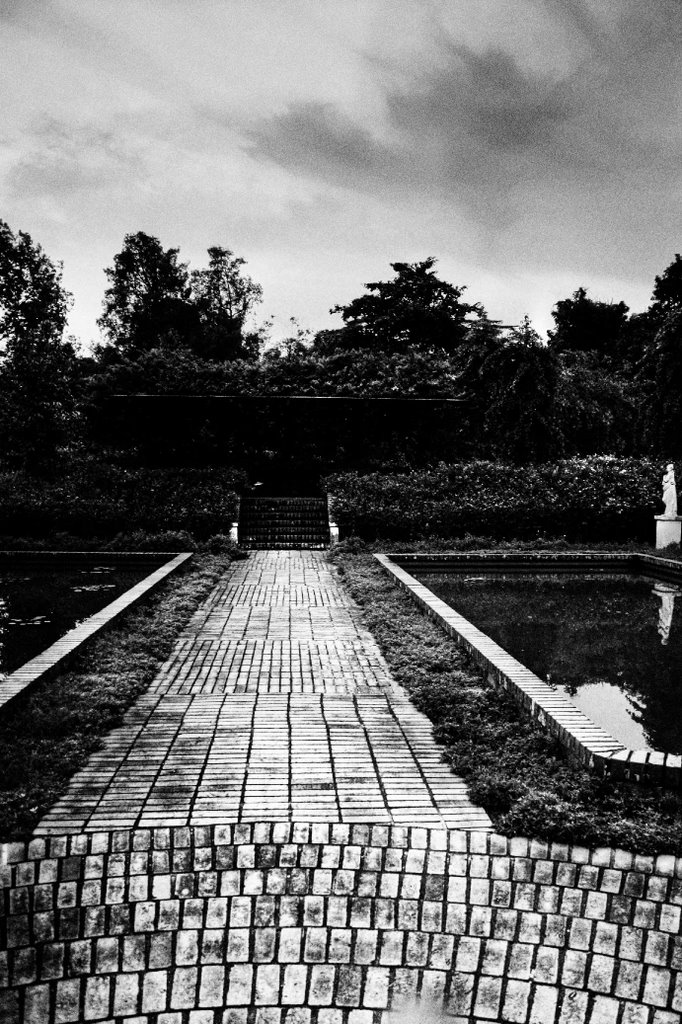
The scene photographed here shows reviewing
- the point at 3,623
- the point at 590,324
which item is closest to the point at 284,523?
the point at 3,623

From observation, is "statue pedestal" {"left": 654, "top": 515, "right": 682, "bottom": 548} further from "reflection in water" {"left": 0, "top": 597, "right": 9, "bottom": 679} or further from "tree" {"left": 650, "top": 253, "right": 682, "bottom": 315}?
"tree" {"left": 650, "top": 253, "right": 682, "bottom": 315}

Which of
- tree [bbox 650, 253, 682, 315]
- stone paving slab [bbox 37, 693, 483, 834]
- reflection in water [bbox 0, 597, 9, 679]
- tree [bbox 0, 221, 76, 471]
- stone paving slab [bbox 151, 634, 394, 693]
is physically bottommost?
reflection in water [bbox 0, 597, 9, 679]

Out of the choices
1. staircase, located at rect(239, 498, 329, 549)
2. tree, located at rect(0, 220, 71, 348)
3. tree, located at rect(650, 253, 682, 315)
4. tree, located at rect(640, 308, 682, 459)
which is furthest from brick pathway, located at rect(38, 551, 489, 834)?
tree, located at rect(650, 253, 682, 315)

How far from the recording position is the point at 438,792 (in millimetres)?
3857

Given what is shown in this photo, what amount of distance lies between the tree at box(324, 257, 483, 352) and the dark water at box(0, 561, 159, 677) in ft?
82.0

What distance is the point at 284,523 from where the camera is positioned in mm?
16328

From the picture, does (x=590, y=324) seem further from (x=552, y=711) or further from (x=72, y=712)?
(x=72, y=712)

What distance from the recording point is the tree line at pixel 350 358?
727 inches

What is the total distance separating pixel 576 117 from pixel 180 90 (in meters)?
5.73

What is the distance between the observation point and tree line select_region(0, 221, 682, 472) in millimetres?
18469

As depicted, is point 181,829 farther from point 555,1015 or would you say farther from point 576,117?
point 576,117

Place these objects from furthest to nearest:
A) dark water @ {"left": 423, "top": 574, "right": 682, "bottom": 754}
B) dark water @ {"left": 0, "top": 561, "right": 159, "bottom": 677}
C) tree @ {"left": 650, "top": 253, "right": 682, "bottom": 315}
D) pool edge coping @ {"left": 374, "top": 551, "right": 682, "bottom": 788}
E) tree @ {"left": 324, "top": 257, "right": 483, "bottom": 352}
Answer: tree @ {"left": 650, "top": 253, "right": 682, "bottom": 315}, tree @ {"left": 324, "top": 257, "right": 483, "bottom": 352}, dark water @ {"left": 0, "top": 561, "right": 159, "bottom": 677}, dark water @ {"left": 423, "top": 574, "right": 682, "bottom": 754}, pool edge coping @ {"left": 374, "top": 551, "right": 682, "bottom": 788}

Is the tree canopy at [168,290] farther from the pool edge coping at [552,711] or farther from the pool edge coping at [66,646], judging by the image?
the pool edge coping at [552,711]

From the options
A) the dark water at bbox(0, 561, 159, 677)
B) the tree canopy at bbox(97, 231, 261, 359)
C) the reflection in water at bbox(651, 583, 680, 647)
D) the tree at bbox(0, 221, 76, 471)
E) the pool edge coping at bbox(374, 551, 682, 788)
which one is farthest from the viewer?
the tree canopy at bbox(97, 231, 261, 359)
